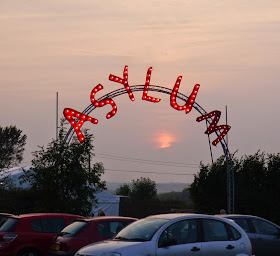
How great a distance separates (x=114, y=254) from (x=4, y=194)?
20952 millimetres

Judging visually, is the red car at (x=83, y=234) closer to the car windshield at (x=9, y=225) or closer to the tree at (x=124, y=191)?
the car windshield at (x=9, y=225)

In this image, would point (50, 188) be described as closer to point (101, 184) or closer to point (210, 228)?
point (101, 184)

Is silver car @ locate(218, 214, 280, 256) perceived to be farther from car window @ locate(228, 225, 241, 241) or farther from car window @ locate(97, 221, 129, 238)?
car window @ locate(228, 225, 241, 241)

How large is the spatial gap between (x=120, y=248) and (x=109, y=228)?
172 inches

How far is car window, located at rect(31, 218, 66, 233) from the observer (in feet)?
58.3

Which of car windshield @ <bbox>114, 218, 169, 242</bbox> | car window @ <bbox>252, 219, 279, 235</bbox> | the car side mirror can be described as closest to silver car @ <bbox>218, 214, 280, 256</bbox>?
car window @ <bbox>252, 219, 279, 235</bbox>

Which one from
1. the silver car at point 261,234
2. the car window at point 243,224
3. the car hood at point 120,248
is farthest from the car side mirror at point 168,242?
the car window at point 243,224

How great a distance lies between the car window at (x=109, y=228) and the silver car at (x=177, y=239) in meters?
2.81

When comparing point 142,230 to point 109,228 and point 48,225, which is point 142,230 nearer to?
point 109,228

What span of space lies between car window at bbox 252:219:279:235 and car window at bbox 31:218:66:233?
5.28 m

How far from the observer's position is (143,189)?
101562 mm

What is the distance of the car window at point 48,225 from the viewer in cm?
1777

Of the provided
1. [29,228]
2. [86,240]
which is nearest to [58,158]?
[29,228]

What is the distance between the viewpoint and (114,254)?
1176 centimetres
